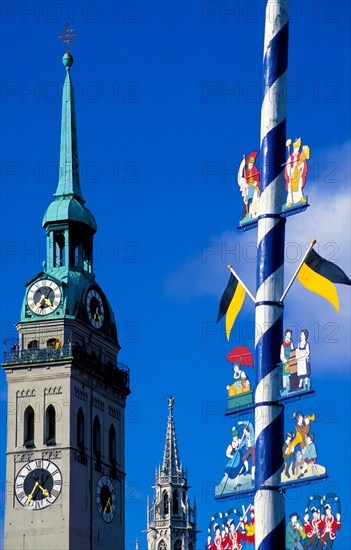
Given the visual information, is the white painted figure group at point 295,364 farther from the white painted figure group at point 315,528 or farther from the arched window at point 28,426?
the arched window at point 28,426

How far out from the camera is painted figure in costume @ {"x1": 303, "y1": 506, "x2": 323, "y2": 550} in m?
41.0

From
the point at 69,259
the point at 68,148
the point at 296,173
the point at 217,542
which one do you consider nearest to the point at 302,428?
the point at 217,542

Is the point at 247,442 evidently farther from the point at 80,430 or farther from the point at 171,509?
the point at 171,509

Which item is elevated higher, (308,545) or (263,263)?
(263,263)

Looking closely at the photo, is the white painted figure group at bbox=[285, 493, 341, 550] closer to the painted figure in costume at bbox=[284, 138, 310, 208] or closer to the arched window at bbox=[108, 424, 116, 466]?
the painted figure in costume at bbox=[284, 138, 310, 208]

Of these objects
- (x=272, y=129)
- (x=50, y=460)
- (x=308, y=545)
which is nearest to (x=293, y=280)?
(x=272, y=129)

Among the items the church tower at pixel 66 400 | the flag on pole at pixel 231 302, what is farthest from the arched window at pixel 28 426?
the flag on pole at pixel 231 302

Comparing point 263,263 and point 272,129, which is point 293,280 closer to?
point 263,263

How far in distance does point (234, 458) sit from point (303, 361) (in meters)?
3.31

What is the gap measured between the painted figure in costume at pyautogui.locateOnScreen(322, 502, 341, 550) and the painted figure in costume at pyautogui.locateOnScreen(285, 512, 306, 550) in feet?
1.55

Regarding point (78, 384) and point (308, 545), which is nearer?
point (308, 545)

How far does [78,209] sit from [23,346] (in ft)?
25.4

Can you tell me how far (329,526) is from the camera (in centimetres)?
4094

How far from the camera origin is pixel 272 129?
41.0m
